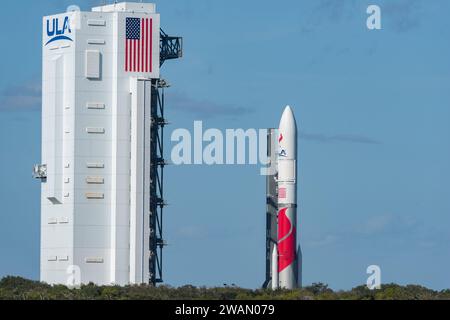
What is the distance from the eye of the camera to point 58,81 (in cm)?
11206

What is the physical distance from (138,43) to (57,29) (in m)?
5.37

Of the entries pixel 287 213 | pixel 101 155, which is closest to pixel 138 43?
pixel 101 155

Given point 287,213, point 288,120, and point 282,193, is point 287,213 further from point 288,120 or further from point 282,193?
point 288,120

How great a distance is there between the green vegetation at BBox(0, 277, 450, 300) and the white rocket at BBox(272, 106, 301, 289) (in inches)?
152

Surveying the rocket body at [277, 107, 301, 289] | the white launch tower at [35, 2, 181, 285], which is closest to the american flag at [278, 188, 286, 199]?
the rocket body at [277, 107, 301, 289]

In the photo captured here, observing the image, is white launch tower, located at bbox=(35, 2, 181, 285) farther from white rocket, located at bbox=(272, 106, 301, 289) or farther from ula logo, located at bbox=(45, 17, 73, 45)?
white rocket, located at bbox=(272, 106, 301, 289)

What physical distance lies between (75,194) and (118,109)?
6.07 meters

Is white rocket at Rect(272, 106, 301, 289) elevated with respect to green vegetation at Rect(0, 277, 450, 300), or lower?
elevated

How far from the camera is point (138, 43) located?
112m

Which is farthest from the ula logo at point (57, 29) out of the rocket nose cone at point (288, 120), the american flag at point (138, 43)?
the rocket nose cone at point (288, 120)

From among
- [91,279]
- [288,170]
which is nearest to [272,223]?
[288,170]

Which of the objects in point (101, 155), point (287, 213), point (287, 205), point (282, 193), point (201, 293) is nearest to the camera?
point (201, 293)

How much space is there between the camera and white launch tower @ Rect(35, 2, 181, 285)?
11094 cm

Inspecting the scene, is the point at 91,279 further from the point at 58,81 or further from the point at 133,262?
the point at 58,81
